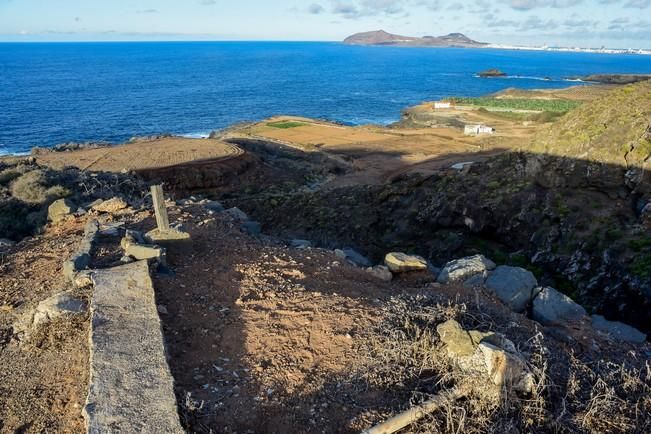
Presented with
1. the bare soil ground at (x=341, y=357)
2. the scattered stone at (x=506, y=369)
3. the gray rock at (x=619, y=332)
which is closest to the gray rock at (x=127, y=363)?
the bare soil ground at (x=341, y=357)

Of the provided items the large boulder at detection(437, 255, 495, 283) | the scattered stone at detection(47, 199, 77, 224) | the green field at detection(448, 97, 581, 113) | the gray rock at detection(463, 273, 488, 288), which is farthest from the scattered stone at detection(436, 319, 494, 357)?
the green field at detection(448, 97, 581, 113)

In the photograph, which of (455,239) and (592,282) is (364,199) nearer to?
(455,239)

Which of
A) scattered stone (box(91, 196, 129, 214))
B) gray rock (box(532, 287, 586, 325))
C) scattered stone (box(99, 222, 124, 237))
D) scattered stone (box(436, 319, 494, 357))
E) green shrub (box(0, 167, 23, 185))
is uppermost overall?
scattered stone (box(436, 319, 494, 357))

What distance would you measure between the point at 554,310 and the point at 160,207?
709 centimetres

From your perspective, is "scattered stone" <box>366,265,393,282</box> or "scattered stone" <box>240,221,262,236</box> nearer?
"scattered stone" <box>366,265,393,282</box>

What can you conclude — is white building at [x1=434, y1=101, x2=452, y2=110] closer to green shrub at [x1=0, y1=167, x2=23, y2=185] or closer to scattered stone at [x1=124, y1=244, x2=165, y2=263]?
green shrub at [x1=0, y1=167, x2=23, y2=185]

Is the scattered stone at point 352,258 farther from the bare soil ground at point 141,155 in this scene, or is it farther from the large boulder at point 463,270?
the bare soil ground at point 141,155

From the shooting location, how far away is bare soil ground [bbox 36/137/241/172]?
2431 cm

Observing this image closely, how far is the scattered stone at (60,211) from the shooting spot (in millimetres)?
12052

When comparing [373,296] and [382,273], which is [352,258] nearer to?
[382,273]

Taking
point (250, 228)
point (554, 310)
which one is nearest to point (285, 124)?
point (250, 228)

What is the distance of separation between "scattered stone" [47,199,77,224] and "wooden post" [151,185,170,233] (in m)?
4.47

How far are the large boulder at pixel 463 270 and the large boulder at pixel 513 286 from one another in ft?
1.09

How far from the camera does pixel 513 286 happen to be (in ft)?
28.2
